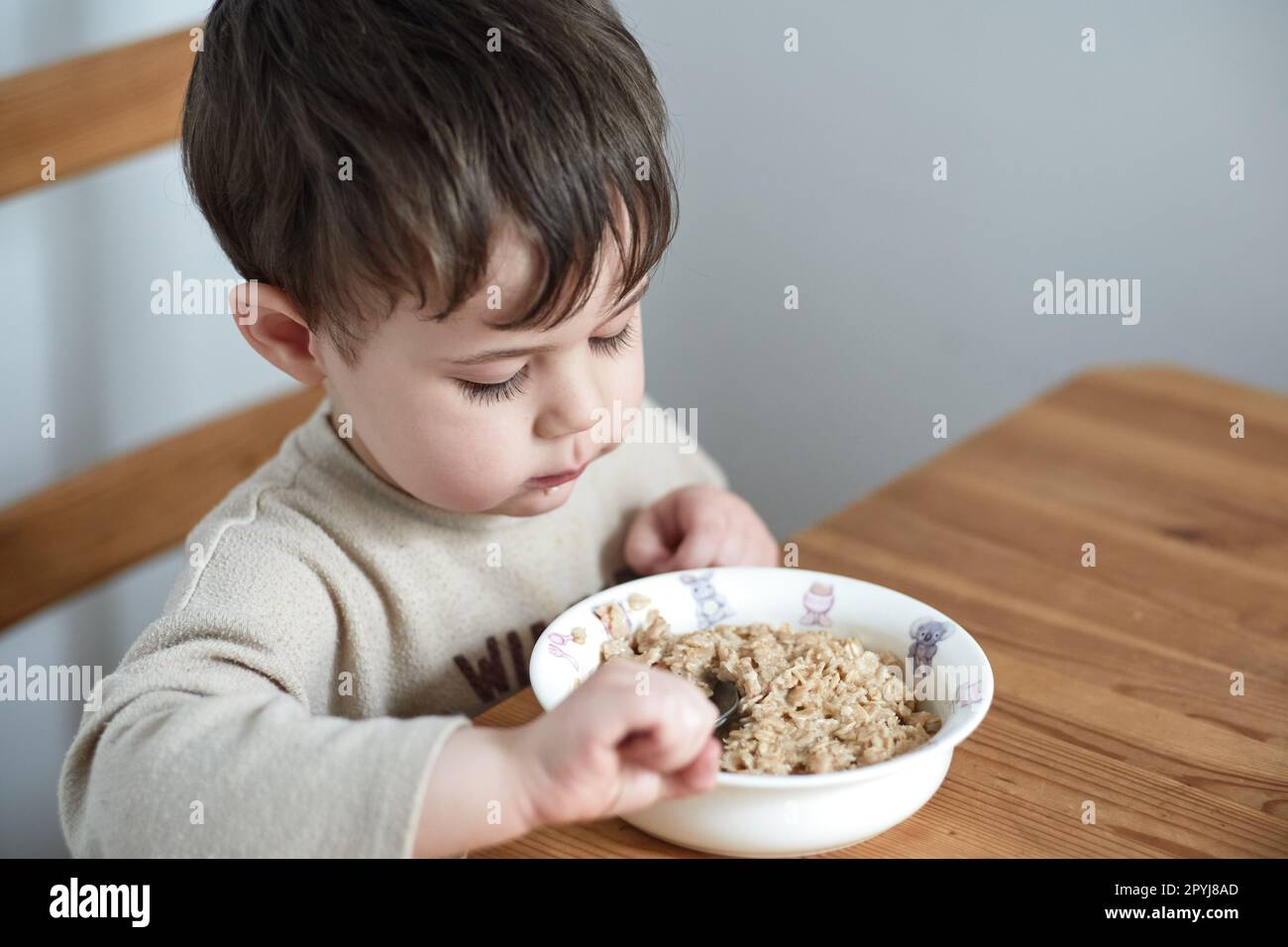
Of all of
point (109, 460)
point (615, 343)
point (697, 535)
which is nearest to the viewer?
point (615, 343)

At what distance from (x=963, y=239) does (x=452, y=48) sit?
117 centimetres

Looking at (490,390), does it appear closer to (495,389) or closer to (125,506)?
(495,389)

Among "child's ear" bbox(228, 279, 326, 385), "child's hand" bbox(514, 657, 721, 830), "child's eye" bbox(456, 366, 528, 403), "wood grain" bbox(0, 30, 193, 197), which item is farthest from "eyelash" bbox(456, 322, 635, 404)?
"wood grain" bbox(0, 30, 193, 197)

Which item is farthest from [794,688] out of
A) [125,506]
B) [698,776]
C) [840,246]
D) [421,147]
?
[840,246]

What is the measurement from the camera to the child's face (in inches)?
30.2

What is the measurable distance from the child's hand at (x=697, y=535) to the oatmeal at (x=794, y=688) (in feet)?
0.58

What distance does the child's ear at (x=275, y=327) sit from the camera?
83 cm

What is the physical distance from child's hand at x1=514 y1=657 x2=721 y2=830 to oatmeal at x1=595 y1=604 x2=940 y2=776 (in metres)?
0.07

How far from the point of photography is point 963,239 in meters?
1.79

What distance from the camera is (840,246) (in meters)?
1.88

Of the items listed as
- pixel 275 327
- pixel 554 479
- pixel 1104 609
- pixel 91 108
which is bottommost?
pixel 1104 609

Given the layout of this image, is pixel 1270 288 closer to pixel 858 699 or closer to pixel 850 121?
pixel 850 121

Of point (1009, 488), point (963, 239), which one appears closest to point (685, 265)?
point (963, 239)

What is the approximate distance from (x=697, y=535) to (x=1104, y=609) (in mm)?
287
